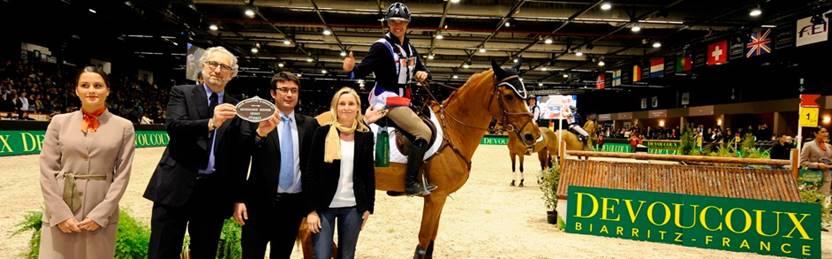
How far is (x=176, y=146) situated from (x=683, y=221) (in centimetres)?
575

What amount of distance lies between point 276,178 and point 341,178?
38cm

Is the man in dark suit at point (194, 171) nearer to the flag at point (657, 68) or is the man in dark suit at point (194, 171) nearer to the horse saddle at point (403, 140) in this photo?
the horse saddle at point (403, 140)

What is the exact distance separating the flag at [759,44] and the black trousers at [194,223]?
16.6 m

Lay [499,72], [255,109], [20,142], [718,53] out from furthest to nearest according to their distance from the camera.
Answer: [718,53], [20,142], [499,72], [255,109]

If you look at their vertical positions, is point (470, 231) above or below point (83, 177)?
below

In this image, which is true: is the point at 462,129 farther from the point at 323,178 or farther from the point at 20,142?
the point at 20,142

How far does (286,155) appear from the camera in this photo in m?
2.85

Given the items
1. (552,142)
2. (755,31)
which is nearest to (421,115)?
(552,142)

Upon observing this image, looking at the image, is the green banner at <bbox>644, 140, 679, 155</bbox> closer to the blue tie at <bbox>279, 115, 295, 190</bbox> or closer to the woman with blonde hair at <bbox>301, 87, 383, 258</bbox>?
the woman with blonde hair at <bbox>301, 87, 383, 258</bbox>

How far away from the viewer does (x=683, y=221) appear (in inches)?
235

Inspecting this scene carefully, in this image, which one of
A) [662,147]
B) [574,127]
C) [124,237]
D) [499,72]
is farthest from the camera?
[662,147]

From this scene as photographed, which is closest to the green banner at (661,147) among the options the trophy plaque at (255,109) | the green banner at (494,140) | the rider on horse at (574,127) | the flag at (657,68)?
the flag at (657,68)

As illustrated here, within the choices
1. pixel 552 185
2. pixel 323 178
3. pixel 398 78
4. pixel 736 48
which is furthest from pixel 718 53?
pixel 323 178

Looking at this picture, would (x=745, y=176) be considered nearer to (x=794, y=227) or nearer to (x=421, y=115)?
(x=794, y=227)
